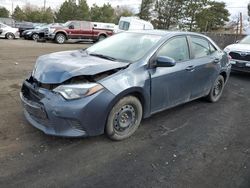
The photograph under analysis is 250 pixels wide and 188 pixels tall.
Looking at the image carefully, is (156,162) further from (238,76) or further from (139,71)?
(238,76)

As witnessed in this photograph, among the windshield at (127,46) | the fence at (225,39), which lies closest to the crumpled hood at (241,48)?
the windshield at (127,46)

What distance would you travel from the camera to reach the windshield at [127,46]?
14.3 feet

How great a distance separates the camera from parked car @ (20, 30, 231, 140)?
3551mm

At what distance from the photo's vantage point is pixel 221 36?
18906 mm

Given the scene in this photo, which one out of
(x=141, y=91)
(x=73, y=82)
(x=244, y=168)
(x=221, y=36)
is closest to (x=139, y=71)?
(x=141, y=91)

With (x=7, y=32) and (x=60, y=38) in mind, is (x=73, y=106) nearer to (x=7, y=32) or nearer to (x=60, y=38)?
(x=60, y=38)

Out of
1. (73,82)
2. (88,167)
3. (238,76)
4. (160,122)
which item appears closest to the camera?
(88,167)

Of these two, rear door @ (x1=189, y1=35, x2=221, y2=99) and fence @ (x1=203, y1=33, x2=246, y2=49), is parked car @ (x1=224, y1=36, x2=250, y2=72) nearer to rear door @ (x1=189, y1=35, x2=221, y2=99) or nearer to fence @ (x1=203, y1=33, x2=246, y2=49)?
rear door @ (x1=189, y1=35, x2=221, y2=99)

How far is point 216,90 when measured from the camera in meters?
6.18

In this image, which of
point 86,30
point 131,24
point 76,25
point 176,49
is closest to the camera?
point 176,49

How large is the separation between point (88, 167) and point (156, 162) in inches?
33.0

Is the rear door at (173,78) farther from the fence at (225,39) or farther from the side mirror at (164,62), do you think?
the fence at (225,39)

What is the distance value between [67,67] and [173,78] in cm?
172

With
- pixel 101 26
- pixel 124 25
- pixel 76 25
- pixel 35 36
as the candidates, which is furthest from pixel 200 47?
pixel 35 36
